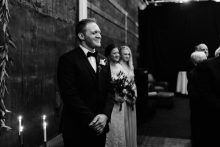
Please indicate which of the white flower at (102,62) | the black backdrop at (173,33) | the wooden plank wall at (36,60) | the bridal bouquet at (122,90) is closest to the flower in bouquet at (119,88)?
the bridal bouquet at (122,90)

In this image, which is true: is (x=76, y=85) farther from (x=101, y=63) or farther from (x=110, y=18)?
(x=110, y=18)

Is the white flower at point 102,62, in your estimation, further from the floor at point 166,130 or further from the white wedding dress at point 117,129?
the floor at point 166,130

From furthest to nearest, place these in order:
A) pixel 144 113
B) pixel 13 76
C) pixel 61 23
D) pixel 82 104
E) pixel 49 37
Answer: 1. pixel 144 113
2. pixel 61 23
3. pixel 49 37
4. pixel 13 76
5. pixel 82 104

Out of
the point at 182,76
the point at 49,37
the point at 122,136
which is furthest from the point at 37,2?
the point at 182,76

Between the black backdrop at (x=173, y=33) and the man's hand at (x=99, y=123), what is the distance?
34.6 ft

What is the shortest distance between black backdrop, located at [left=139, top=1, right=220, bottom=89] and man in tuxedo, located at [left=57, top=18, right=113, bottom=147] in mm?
10438

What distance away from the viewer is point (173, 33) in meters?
12.5

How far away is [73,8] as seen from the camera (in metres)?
3.91

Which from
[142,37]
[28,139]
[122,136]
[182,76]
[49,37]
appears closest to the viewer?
[28,139]

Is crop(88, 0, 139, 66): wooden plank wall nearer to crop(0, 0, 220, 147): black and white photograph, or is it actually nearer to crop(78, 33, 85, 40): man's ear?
crop(0, 0, 220, 147): black and white photograph

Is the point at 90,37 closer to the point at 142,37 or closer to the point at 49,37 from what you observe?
the point at 49,37

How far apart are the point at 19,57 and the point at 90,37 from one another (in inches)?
28.4

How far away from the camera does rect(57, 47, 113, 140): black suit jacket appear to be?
2186 mm

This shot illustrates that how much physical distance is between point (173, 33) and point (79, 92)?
35.7 ft
